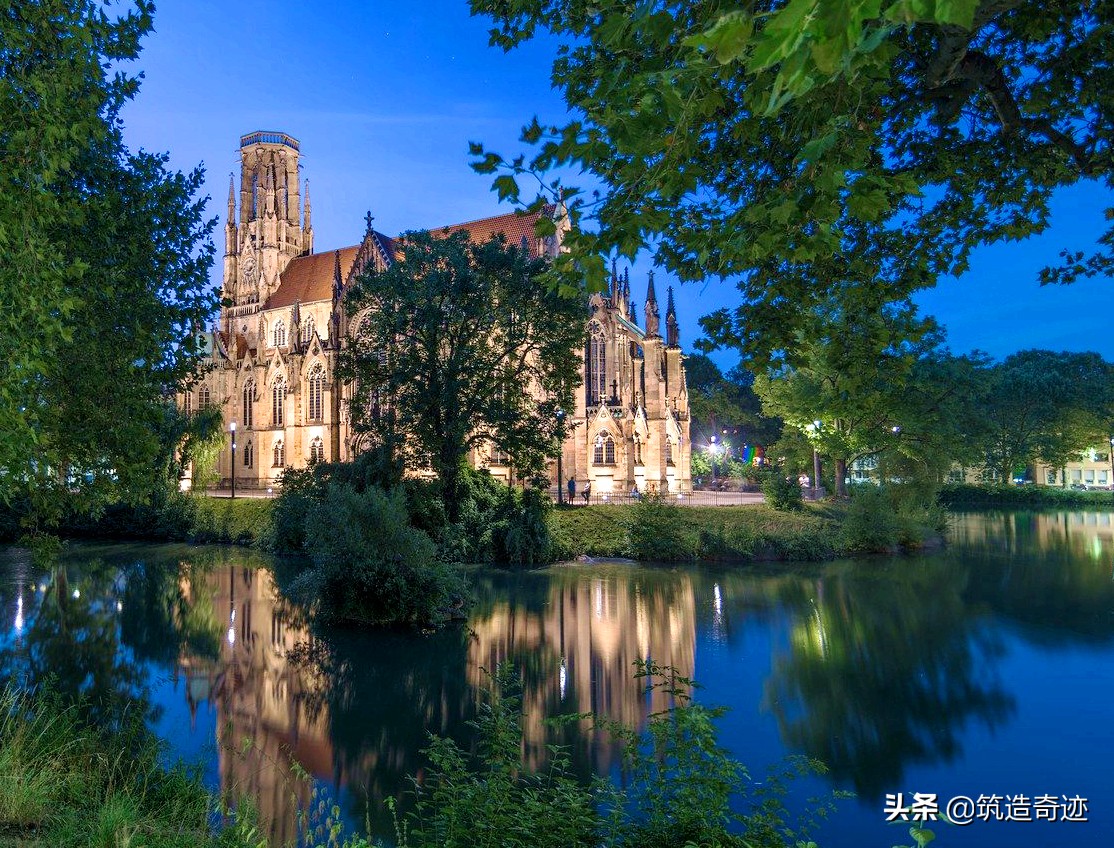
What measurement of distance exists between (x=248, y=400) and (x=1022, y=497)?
61339mm

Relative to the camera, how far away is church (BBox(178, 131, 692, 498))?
38.7 meters

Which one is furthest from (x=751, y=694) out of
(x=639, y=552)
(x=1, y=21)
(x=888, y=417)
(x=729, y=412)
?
(x=729, y=412)

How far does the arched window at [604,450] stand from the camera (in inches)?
1527

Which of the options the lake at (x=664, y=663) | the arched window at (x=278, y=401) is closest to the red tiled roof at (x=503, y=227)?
the arched window at (x=278, y=401)

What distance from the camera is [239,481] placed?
5250 centimetres

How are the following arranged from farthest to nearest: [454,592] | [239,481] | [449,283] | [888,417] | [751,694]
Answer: [239,481], [888,417], [449,283], [454,592], [751,694]

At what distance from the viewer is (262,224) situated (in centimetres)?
6147

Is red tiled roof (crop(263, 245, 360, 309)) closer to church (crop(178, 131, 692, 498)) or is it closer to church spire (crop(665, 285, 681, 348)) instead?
church (crop(178, 131, 692, 498))

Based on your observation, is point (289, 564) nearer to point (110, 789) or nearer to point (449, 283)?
point (449, 283)

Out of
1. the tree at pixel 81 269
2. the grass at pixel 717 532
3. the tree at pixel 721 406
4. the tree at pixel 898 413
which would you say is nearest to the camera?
the tree at pixel 81 269

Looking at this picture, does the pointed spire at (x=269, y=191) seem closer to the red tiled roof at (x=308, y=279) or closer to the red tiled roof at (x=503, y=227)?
the red tiled roof at (x=308, y=279)

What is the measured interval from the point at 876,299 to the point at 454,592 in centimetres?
1377

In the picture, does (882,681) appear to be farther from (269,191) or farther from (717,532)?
(269,191)

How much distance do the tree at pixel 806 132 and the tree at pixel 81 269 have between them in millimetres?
3780
